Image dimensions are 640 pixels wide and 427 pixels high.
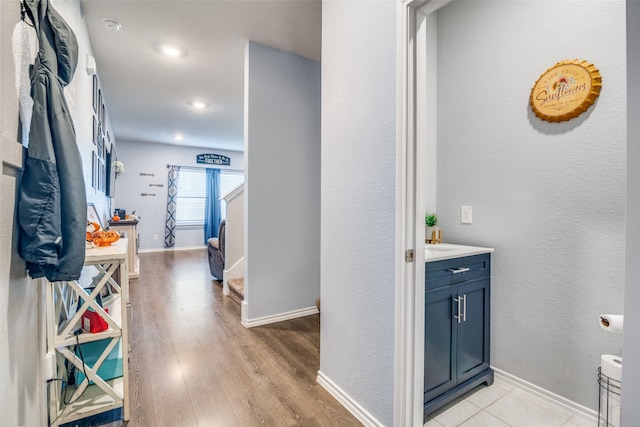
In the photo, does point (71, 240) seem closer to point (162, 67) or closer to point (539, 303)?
point (539, 303)

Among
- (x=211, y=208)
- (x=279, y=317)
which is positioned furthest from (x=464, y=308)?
(x=211, y=208)

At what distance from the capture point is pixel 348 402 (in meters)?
1.62

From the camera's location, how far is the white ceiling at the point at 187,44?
2.36 meters

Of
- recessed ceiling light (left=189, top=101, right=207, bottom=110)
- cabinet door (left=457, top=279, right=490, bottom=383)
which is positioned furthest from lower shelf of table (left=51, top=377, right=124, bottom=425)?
recessed ceiling light (left=189, top=101, right=207, bottom=110)

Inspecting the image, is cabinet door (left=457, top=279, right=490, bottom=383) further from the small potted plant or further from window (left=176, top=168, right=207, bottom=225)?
window (left=176, top=168, right=207, bottom=225)

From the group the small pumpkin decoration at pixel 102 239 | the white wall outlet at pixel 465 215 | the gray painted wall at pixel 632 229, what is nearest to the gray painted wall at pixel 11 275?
the small pumpkin decoration at pixel 102 239

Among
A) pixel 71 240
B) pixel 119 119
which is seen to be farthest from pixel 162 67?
pixel 71 240

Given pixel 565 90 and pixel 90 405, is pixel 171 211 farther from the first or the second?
pixel 565 90

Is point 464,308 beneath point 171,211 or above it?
beneath

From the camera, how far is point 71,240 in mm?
1032

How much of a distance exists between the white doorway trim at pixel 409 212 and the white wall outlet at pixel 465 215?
38.5 inches

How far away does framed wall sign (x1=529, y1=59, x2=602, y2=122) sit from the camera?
1573mm

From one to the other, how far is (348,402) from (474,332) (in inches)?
34.3

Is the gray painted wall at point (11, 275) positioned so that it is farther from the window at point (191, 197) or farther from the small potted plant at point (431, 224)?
the window at point (191, 197)
